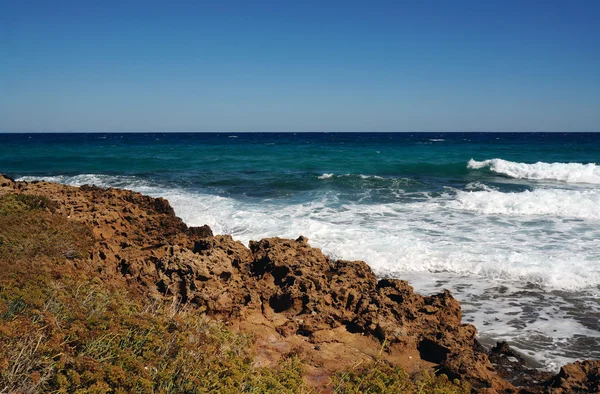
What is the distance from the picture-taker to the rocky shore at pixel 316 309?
6109mm

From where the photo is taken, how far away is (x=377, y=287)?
27.0 feet

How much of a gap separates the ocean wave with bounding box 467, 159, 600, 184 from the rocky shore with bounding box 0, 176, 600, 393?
27.1 metres

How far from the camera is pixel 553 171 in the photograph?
1236 inches

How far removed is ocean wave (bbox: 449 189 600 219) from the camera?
17906 mm

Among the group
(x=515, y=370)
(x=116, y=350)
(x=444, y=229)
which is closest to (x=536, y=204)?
(x=444, y=229)

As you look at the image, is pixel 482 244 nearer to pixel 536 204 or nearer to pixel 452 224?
Result: pixel 452 224

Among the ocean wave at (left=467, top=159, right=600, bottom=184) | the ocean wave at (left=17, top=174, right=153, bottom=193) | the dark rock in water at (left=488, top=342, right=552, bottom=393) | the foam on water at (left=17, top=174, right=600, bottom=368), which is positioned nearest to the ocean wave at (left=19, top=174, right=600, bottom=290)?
the foam on water at (left=17, top=174, right=600, bottom=368)

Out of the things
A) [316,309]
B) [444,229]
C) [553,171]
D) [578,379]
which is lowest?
[578,379]

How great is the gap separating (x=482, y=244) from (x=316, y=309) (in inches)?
309

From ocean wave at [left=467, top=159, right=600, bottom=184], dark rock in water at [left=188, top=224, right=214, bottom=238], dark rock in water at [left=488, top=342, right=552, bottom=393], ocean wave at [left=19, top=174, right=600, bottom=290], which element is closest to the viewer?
dark rock in water at [left=488, top=342, right=552, bottom=393]

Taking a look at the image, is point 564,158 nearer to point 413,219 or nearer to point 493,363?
point 413,219

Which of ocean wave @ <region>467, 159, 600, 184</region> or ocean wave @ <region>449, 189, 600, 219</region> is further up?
ocean wave @ <region>467, 159, 600, 184</region>

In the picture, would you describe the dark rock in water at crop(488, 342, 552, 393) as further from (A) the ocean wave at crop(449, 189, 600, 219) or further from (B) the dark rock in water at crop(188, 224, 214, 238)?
(A) the ocean wave at crop(449, 189, 600, 219)

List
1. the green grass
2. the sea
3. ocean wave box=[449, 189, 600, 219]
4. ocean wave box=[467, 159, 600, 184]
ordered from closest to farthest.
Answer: the green grass
the sea
ocean wave box=[449, 189, 600, 219]
ocean wave box=[467, 159, 600, 184]
